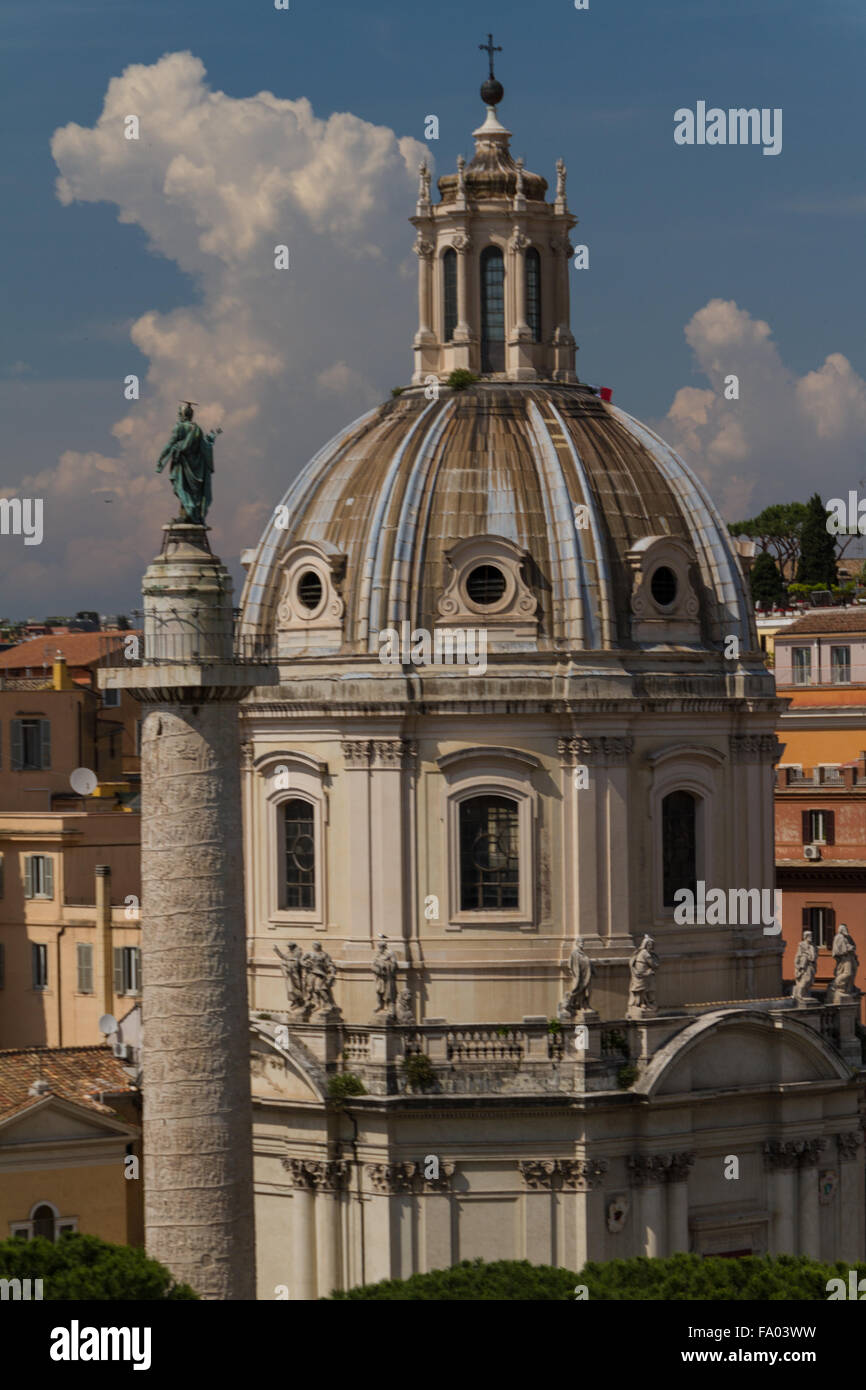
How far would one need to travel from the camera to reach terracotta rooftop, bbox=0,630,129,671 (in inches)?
3784

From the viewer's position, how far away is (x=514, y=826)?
63812mm

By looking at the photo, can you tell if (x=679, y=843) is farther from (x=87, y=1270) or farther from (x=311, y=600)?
(x=87, y=1270)

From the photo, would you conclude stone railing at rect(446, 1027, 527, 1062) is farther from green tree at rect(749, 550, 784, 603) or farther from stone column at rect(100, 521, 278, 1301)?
green tree at rect(749, 550, 784, 603)

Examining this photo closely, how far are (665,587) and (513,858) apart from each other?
6343mm

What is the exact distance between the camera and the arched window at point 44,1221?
188ft

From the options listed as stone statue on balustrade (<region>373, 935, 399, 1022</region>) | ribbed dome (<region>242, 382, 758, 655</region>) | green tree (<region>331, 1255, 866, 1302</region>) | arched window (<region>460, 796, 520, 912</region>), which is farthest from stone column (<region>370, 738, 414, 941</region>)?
green tree (<region>331, 1255, 866, 1302</region>)

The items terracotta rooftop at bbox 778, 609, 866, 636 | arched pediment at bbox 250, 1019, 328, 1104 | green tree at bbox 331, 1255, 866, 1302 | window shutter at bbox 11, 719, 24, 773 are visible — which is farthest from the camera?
terracotta rooftop at bbox 778, 609, 866, 636

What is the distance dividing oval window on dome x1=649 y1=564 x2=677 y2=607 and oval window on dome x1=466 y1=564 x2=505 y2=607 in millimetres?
3320

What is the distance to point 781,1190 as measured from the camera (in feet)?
212

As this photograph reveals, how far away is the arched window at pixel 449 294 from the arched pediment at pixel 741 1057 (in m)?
15.3

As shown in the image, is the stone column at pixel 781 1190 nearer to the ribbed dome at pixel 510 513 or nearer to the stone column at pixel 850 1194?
the stone column at pixel 850 1194

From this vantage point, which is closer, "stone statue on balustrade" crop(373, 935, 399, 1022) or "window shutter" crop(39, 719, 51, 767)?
"stone statue on balustrade" crop(373, 935, 399, 1022)
